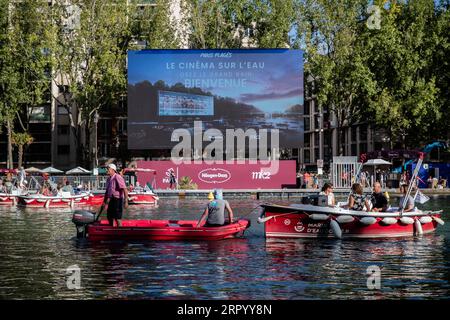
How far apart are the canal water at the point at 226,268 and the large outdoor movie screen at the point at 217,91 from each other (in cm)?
3497

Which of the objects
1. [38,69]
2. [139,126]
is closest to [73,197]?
Answer: [139,126]

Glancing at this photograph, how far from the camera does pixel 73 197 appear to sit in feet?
163

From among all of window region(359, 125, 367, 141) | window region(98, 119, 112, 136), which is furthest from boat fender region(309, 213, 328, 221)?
window region(359, 125, 367, 141)

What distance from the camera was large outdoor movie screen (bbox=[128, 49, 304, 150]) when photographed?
65.5 m

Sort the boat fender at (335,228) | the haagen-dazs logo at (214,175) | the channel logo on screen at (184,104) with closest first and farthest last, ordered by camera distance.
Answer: the boat fender at (335,228), the channel logo on screen at (184,104), the haagen-dazs logo at (214,175)

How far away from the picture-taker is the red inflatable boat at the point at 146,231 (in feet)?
87.4

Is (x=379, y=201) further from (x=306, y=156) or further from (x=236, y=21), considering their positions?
(x=306, y=156)

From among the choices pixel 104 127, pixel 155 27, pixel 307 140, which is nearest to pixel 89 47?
pixel 155 27

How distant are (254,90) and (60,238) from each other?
39.1 m

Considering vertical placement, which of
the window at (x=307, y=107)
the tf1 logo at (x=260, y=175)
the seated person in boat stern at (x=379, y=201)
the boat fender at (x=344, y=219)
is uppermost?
the window at (x=307, y=107)

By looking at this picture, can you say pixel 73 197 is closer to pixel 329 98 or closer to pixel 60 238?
pixel 60 238

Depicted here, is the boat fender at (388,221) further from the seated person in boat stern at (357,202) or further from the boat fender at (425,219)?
the boat fender at (425,219)

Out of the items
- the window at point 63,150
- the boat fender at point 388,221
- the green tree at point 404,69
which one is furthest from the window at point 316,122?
the boat fender at point 388,221

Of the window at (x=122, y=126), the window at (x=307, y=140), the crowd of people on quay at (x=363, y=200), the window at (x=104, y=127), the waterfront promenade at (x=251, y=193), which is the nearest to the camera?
the crowd of people on quay at (x=363, y=200)
